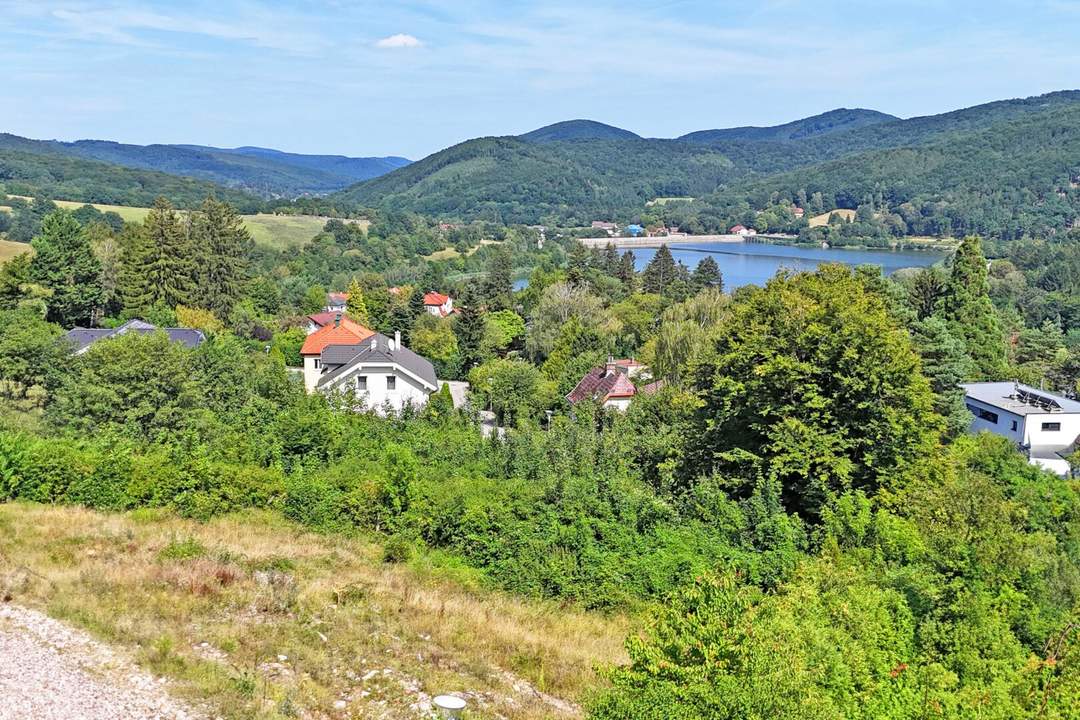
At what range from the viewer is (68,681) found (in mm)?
8086

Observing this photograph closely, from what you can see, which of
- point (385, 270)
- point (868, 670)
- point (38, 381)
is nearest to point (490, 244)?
point (385, 270)

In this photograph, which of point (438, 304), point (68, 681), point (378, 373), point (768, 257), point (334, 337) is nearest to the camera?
point (68, 681)

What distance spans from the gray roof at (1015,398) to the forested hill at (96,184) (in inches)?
5154

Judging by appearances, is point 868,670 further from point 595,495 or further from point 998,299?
point 998,299

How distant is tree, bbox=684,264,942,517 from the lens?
16250 millimetres

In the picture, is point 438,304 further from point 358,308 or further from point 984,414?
point 984,414

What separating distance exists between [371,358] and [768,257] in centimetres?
12004

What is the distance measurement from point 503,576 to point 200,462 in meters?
6.11

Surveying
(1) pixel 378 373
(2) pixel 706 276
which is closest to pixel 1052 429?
(1) pixel 378 373

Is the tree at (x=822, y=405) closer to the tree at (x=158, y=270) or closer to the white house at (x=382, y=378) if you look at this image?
the white house at (x=382, y=378)

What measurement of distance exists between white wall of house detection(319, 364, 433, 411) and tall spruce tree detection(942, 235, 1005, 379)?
86.3 feet

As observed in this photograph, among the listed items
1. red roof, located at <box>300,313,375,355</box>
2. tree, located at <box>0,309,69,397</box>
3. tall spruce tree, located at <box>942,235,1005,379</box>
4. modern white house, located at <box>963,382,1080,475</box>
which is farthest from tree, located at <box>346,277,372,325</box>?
modern white house, located at <box>963,382,1080,475</box>

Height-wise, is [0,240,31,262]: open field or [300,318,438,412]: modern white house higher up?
[0,240,31,262]: open field

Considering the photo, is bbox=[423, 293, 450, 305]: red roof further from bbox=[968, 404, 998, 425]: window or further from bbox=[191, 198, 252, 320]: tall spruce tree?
bbox=[968, 404, 998, 425]: window
